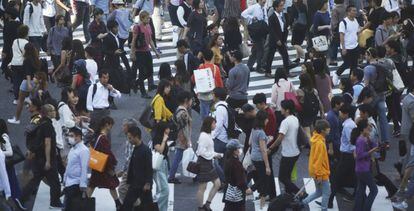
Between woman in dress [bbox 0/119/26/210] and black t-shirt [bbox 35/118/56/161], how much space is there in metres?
0.46

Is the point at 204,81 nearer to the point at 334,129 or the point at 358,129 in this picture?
the point at 334,129

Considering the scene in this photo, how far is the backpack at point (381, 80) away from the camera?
68.3 ft

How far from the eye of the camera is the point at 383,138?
21.0 meters

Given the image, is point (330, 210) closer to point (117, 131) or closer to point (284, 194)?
point (284, 194)

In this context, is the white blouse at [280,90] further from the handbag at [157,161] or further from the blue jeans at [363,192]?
the handbag at [157,161]

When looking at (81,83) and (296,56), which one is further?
(296,56)

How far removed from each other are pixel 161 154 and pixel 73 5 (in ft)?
38.4

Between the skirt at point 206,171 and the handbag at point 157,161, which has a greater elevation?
the handbag at point 157,161

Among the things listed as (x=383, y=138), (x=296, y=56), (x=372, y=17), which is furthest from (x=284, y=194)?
(x=296, y=56)

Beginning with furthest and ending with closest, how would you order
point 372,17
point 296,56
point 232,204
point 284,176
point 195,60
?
point 296,56 → point 372,17 → point 195,60 → point 284,176 → point 232,204

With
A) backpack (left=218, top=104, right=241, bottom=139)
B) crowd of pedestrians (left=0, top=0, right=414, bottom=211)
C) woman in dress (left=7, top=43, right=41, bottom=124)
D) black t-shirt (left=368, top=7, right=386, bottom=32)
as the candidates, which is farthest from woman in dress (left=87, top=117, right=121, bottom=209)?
black t-shirt (left=368, top=7, right=386, bottom=32)

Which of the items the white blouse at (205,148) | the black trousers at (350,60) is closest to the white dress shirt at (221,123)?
the white blouse at (205,148)

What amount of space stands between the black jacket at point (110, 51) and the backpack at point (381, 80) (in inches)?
214

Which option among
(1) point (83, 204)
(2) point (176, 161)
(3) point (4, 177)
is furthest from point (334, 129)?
(3) point (4, 177)
